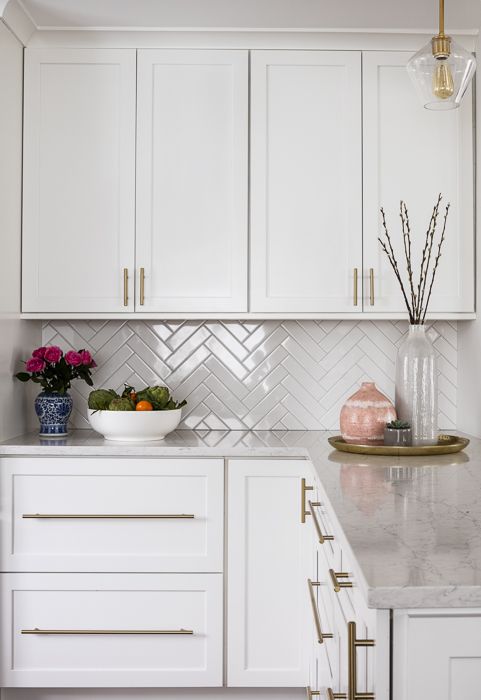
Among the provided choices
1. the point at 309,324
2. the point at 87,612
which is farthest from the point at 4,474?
the point at 309,324

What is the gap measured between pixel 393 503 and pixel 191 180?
1649mm

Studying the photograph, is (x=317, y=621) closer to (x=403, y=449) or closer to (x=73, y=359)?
(x=403, y=449)

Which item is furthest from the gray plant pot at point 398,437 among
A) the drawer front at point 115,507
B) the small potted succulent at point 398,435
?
the drawer front at point 115,507

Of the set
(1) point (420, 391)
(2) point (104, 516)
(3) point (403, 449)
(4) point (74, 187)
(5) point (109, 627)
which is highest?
(4) point (74, 187)

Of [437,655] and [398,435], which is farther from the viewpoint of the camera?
[398,435]

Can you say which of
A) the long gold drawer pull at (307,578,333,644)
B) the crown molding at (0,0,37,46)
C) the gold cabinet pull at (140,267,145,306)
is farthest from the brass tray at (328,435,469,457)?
the crown molding at (0,0,37,46)

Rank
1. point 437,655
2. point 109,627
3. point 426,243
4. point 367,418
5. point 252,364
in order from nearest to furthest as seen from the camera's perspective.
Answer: point 437,655
point 367,418
point 109,627
point 426,243
point 252,364

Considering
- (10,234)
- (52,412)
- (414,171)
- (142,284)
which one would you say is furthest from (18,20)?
(414,171)

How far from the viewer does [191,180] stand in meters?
2.79

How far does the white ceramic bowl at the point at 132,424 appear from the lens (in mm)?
2568

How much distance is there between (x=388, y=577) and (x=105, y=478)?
1.62m

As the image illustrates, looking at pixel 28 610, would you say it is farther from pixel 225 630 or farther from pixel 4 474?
pixel 225 630

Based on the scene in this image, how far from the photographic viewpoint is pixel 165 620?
2471mm

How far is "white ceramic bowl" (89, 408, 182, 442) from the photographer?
8.43 ft
